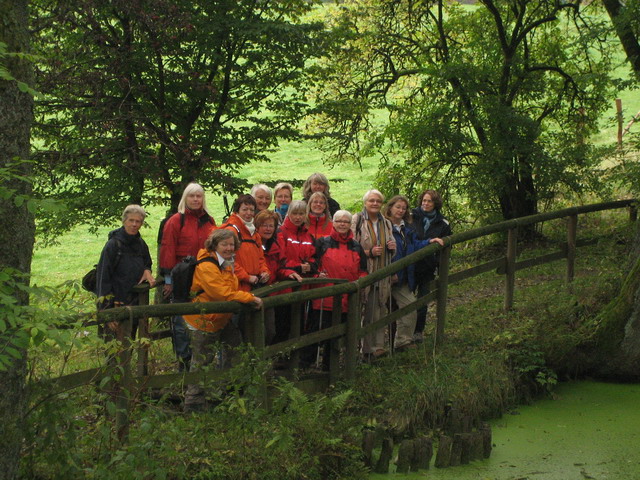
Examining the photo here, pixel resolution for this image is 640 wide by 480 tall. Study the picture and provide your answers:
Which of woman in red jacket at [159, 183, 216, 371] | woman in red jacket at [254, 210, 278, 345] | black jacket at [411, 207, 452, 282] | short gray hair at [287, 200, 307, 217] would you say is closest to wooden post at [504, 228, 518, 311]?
black jacket at [411, 207, 452, 282]

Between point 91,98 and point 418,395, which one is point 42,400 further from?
point 91,98

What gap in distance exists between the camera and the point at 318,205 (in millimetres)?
7641

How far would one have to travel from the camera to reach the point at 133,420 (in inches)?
212

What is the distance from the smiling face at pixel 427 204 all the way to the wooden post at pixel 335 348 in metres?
2.00

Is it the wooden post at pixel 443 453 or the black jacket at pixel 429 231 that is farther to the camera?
the black jacket at pixel 429 231

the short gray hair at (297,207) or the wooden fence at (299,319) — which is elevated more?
the short gray hair at (297,207)

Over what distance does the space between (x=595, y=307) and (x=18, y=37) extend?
21.0ft

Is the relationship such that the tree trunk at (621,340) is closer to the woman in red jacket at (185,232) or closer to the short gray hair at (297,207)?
the short gray hair at (297,207)

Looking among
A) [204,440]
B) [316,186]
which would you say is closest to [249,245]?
[316,186]

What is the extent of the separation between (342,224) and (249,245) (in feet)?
3.10

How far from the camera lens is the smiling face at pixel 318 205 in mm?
7621

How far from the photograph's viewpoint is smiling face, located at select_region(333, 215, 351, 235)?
738 cm

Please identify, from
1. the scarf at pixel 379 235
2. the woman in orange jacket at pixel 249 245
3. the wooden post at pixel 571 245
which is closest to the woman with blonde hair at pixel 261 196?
the woman in orange jacket at pixel 249 245

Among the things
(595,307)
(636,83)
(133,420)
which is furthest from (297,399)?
(636,83)
